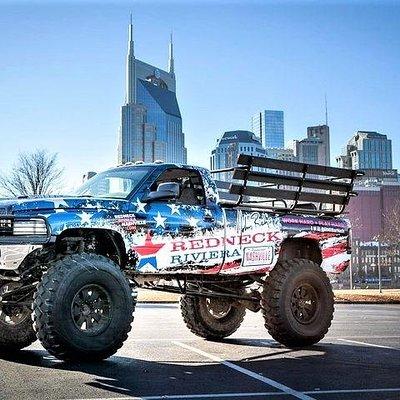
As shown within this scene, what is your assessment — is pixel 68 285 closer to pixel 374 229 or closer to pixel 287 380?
pixel 287 380

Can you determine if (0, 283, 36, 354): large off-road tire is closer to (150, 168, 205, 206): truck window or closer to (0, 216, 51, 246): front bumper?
(0, 216, 51, 246): front bumper

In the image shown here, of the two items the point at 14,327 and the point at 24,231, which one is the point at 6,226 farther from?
the point at 14,327

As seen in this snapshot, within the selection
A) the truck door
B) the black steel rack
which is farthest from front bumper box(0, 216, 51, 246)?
the black steel rack

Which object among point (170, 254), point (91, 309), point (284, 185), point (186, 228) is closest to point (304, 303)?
point (284, 185)

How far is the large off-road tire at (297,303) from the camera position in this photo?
9062 millimetres

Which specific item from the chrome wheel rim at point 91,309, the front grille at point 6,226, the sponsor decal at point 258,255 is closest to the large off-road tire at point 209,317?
the sponsor decal at point 258,255

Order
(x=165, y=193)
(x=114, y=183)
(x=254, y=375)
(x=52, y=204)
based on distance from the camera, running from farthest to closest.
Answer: (x=114, y=183), (x=165, y=193), (x=52, y=204), (x=254, y=375)

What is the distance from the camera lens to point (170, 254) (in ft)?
26.7

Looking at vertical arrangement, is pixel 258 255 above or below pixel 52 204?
below

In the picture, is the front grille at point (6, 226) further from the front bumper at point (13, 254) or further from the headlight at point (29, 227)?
the front bumper at point (13, 254)

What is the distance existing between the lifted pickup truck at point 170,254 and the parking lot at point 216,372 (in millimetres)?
393

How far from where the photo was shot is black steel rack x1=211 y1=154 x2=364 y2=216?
901 centimetres

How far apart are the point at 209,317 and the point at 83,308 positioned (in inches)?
138

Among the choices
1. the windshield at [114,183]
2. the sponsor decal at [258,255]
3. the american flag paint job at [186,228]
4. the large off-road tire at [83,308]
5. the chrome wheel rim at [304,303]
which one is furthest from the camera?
the chrome wheel rim at [304,303]
